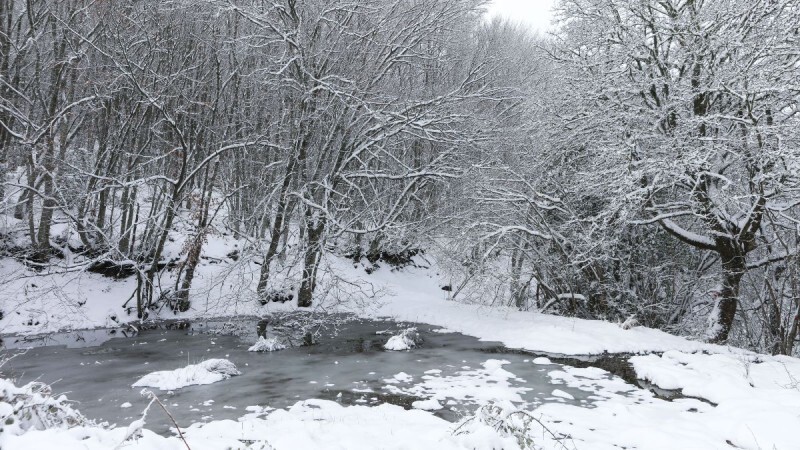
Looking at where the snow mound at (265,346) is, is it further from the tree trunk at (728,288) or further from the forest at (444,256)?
the tree trunk at (728,288)

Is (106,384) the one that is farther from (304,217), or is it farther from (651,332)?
(651,332)

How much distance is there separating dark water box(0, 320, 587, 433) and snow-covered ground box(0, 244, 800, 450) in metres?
0.49

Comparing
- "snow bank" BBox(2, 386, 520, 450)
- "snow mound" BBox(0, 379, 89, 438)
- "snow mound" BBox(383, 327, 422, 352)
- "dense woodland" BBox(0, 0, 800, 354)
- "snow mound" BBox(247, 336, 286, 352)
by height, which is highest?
"dense woodland" BBox(0, 0, 800, 354)

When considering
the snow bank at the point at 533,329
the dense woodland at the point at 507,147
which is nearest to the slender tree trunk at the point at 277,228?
the dense woodland at the point at 507,147

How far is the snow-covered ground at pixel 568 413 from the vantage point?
500 centimetres

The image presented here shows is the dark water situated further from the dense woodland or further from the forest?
the dense woodland

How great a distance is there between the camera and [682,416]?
21.6ft

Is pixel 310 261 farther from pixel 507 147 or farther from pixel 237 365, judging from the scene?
pixel 507 147

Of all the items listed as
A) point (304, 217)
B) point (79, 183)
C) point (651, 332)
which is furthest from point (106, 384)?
point (651, 332)

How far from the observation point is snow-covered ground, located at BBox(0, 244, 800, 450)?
5.00 m

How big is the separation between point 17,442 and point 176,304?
13804mm

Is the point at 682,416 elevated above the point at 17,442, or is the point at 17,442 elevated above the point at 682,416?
the point at 17,442

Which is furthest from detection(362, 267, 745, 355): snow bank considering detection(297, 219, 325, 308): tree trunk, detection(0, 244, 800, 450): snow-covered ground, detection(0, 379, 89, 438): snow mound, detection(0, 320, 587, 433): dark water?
detection(0, 379, 89, 438): snow mound

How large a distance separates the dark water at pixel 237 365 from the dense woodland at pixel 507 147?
2.80m
